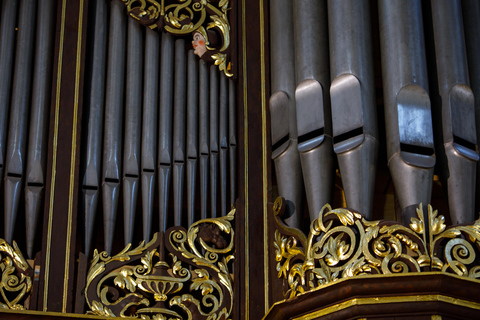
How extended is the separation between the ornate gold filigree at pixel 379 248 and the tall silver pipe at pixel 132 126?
1.04 meters

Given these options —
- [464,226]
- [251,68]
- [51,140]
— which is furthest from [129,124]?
[464,226]

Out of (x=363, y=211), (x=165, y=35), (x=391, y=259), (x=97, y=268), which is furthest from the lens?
(x=165, y=35)

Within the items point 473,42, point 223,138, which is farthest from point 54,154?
point 473,42

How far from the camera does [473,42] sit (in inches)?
216

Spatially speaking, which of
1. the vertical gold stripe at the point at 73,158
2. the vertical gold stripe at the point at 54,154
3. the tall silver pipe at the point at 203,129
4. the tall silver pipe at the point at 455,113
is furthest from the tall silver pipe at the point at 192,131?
the tall silver pipe at the point at 455,113

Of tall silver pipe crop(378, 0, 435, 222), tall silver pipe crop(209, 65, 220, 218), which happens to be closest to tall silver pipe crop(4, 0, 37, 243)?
tall silver pipe crop(209, 65, 220, 218)

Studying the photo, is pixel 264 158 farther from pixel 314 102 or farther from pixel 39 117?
pixel 39 117

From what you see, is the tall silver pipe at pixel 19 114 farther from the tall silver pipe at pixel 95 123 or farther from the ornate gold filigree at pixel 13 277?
the tall silver pipe at pixel 95 123

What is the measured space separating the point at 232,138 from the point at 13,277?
1421 millimetres

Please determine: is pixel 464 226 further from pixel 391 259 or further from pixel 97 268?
pixel 97 268

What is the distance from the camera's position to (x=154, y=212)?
586 centimetres

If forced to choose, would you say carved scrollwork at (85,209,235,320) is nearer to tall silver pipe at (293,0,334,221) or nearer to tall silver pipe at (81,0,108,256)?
tall silver pipe at (81,0,108,256)

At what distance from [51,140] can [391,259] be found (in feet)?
6.63

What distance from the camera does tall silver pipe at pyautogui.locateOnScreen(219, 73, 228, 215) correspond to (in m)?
5.38
